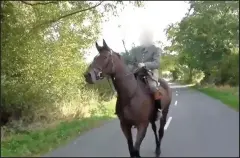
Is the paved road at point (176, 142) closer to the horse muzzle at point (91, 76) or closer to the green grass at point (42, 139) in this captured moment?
the green grass at point (42, 139)

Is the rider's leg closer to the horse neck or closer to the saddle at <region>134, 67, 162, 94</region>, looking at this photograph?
the saddle at <region>134, 67, 162, 94</region>

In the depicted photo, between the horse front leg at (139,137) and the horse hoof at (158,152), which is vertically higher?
the horse front leg at (139,137)

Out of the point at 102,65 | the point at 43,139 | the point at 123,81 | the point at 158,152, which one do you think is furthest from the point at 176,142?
the point at 102,65

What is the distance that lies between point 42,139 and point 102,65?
4.87 m

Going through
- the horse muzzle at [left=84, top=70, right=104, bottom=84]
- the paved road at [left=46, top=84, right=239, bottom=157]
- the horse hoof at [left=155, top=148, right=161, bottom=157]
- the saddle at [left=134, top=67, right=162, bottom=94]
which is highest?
the horse muzzle at [left=84, top=70, right=104, bottom=84]

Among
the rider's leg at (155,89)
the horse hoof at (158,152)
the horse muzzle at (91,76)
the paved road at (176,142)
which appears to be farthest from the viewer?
the paved road at (176,142)

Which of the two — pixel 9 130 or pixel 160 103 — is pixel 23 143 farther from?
pixel 160 103

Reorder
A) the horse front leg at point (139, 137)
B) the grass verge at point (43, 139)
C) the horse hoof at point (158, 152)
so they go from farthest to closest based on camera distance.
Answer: the grass verge at point (43, 139) → the horse hoof at point (158, 152) → the horse front leg at point (139, 137)

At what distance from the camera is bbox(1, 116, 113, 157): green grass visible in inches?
366

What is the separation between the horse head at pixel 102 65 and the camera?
6465 millimetres

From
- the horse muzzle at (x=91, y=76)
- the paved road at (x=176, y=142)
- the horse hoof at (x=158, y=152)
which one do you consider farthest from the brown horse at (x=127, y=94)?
the paved road at (x=176, y=142)

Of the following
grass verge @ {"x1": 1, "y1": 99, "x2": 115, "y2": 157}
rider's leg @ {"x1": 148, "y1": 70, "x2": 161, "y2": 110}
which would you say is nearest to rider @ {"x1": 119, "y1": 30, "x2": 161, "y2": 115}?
rider's leg @ {"x1": 148, "y1": 70, "x2": 161, "y2": 110}

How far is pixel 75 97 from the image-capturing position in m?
17.7

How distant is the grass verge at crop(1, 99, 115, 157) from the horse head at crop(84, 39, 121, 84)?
10.9 ft
